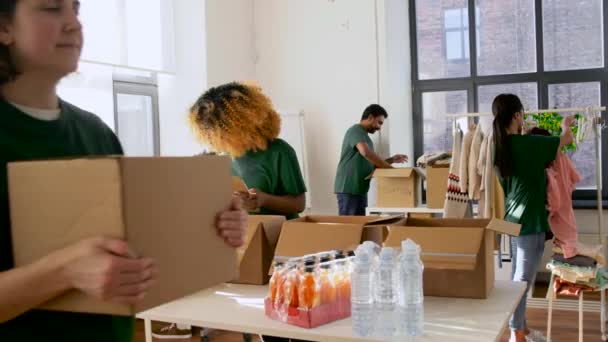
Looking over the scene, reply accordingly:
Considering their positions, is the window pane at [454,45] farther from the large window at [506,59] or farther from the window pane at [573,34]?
the window pane at [573,34]

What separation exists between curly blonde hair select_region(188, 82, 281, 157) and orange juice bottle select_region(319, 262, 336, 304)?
82cm

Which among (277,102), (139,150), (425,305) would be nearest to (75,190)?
(425,305)

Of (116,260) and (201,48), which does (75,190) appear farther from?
(201,48)

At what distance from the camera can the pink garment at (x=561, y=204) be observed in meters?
3.49

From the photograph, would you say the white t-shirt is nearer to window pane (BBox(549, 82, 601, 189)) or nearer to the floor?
the floor

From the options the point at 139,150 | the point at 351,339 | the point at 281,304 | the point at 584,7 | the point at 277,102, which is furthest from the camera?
the point at 277,102

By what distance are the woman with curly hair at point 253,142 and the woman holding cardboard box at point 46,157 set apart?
4.69 ft

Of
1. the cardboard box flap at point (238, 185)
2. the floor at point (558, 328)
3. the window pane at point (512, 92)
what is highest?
the window pane at point (512, 92)

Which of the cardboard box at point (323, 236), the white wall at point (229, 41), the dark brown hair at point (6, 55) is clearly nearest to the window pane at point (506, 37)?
the white wall at point (229, 41)

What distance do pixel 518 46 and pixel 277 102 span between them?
7.36 ft

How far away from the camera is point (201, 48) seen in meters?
5.22

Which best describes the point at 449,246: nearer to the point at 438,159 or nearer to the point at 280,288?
the point at 280,288

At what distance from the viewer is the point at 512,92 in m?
5.69

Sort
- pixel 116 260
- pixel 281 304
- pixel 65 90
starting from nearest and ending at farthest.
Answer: pixel 116 260, pixel 281 304, pixel 65 90
